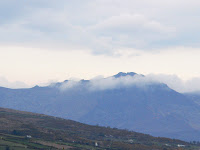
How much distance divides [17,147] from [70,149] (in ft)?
82.5

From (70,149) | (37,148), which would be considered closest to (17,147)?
(37,148)

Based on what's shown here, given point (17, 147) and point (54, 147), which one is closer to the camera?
point (17, 147)

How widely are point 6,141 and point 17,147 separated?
1320 cm

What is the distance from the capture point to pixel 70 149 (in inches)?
7864

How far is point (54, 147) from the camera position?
198 meters

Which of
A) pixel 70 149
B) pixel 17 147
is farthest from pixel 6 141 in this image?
pixel 70 149

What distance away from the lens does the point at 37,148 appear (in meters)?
190

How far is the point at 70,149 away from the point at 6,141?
92.3 ft

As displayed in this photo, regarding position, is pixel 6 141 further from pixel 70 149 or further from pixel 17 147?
pixel 70 149

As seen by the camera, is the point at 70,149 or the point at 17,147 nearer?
the point at 17,147

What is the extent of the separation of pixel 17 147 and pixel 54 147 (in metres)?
18.8

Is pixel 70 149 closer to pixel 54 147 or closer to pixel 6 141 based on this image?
pixel 54 147

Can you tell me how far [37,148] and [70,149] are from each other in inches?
647

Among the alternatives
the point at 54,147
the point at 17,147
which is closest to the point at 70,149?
the point at 54,147
